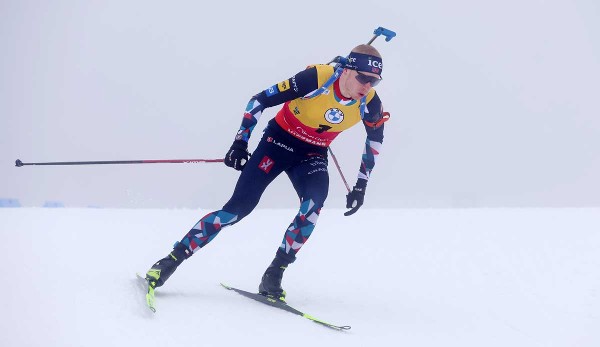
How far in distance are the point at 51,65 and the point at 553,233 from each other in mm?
160440

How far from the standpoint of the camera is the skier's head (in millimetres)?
4617

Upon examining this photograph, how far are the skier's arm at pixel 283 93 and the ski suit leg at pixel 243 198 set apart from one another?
0.30m

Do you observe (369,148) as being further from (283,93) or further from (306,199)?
(283,93)

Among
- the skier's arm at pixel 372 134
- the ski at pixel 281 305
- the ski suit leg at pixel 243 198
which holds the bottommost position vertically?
the ski at pixel 281 305

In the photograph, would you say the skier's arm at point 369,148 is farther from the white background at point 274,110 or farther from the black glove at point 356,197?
the white background at point 274,110

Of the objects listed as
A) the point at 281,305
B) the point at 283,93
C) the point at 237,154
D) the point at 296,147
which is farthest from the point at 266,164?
the point at 281,305

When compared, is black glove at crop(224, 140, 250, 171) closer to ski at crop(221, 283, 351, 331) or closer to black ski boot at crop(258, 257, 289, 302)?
black ski boot at crop(258, 257, 289, 302)

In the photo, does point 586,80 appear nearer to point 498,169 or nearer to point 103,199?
point 498,169

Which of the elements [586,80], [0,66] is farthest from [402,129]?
[0,66]

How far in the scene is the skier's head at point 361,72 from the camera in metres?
4.62

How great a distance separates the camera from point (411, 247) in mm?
8039

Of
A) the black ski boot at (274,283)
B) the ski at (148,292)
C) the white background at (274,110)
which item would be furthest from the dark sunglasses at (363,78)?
the white background at (274,110)

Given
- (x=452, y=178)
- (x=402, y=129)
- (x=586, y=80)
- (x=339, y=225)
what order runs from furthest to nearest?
(x=586, y=80), (x=402, y=129), (x=452, y=178), (x=339, y=225)

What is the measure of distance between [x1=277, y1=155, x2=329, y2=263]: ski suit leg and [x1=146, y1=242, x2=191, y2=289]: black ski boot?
2.81 feet
